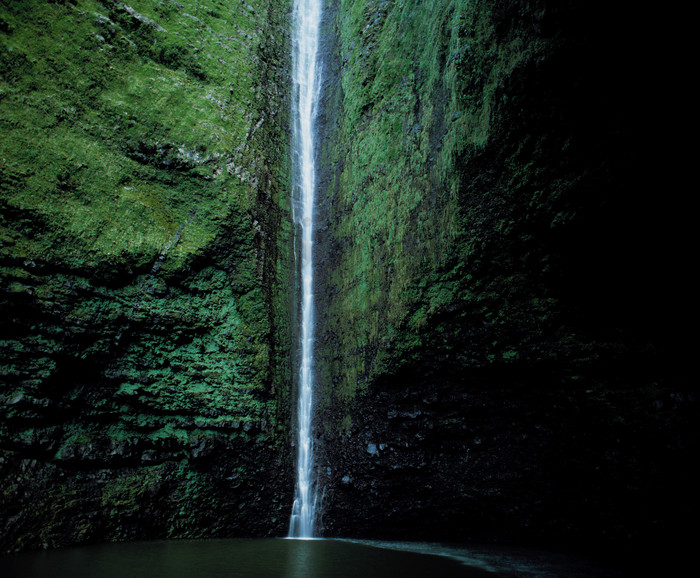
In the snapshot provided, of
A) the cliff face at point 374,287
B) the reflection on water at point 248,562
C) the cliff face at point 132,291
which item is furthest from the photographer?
the cliff face at point 132,291

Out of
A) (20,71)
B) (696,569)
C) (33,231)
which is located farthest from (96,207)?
(696,569)

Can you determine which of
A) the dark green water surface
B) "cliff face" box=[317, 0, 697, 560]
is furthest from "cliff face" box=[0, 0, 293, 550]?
"cliff face" box=[317, 0, 697, 560]

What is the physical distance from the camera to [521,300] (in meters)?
4.33

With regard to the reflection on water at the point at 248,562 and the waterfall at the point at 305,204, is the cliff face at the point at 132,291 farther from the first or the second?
the reflection on water at the point at 248,562

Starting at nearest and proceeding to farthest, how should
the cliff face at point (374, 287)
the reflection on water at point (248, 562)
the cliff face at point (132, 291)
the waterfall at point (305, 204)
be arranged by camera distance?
the reflection on water at point (248, 562)
the cliff face at point (374, 287)
the cliff face at point (132, 291)
the waterfall at point (305, 204)

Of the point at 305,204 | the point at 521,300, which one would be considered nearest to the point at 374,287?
the point at 521,300

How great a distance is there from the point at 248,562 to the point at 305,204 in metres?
6.66

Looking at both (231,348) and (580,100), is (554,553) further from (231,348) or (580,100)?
(231,348)

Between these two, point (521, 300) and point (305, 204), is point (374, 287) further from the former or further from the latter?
point (305, 204)

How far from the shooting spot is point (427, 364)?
4.99m

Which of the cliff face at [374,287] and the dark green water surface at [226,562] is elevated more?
the cliff face at [374,287]

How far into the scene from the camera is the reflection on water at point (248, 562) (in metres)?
3.12

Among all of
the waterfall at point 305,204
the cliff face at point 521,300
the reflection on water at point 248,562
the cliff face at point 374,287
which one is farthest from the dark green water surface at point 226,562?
the waterfall at point 305,204

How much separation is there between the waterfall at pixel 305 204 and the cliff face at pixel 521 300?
1.48 feet
